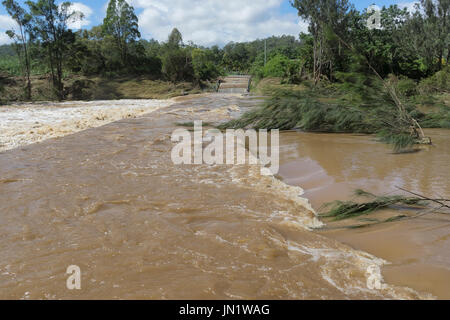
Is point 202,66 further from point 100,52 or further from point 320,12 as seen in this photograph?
point 320,12

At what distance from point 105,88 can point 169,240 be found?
104ft

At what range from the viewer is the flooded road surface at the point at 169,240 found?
2.22 m

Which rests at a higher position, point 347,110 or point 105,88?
point 105,88

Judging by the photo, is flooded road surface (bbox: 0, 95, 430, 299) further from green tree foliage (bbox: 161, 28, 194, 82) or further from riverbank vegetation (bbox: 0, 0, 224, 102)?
green tree foliage (bbox: 161, 28, 194, 82)

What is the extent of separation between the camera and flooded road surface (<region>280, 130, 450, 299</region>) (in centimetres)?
239

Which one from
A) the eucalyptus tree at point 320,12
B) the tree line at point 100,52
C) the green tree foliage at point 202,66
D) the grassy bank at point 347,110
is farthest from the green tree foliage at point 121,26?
the grassy bank at point 347,110

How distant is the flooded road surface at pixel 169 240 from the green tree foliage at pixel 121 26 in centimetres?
3305

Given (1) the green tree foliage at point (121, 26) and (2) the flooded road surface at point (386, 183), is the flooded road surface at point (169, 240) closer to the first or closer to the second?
(2) the flooded road surface at point (386, 183)

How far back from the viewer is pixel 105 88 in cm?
3203

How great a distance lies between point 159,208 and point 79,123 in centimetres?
812

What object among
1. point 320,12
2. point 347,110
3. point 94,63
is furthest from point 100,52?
point 347,110

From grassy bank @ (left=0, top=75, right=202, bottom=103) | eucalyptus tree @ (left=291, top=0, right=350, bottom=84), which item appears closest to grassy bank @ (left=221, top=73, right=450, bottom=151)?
eucalyptus tree @ (left=291, top=0, right=350, bottom=84)

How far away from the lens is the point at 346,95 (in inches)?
299
